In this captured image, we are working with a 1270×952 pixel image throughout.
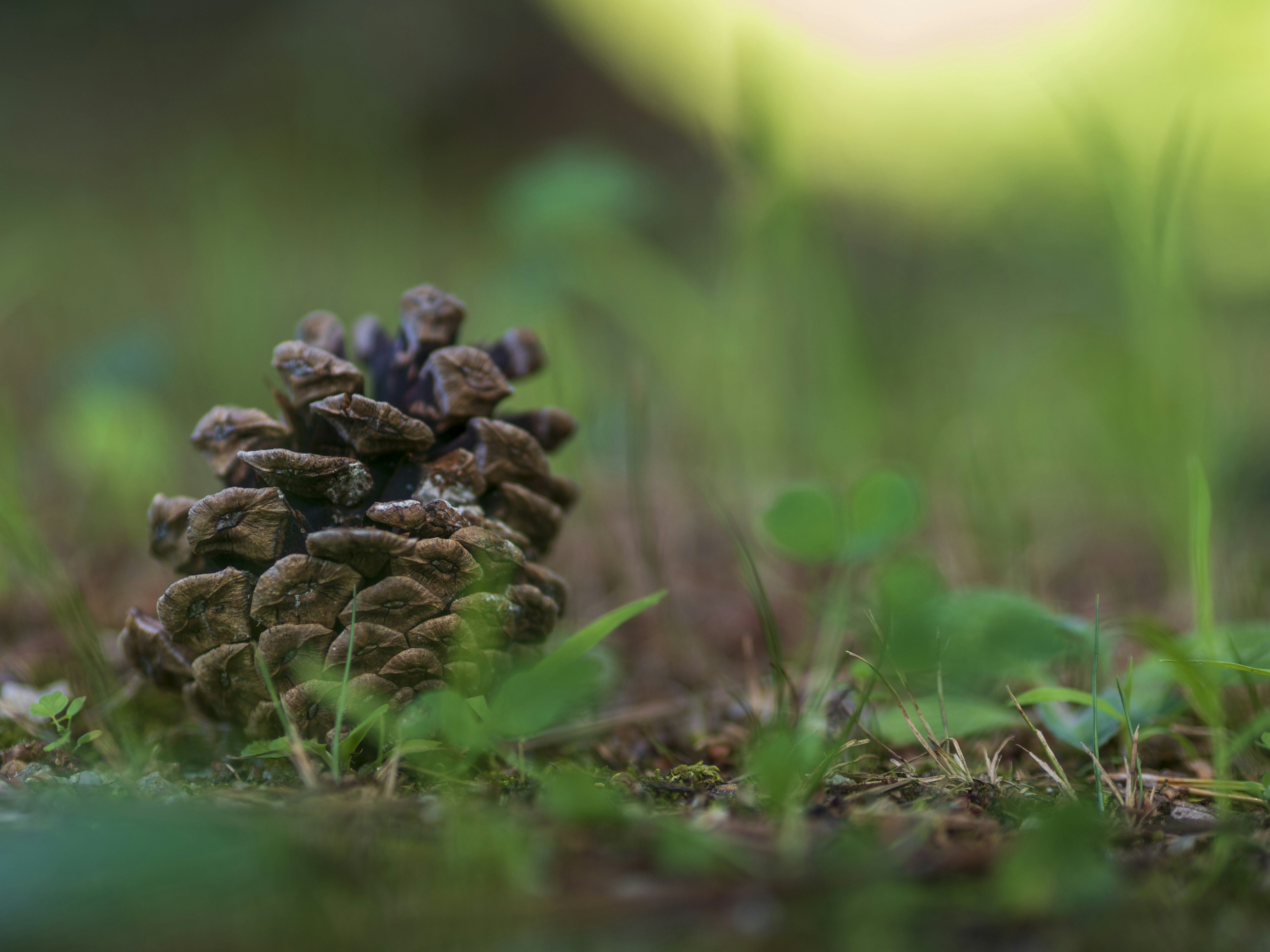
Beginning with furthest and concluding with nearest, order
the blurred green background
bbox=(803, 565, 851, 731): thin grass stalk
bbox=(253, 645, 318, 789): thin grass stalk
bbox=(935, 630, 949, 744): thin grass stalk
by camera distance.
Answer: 1. the blurred green background
2. bbox=(803, 565, 851, 731): thin grass stalk
3. bbox=(935, 630, 949, 744): thin grass stalk
4. bbox=(253, 645, 318, 789): thin grass stalk

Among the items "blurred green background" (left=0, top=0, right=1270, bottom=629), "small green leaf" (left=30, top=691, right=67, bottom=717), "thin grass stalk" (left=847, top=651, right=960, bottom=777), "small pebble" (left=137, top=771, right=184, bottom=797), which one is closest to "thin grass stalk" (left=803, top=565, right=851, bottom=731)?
"thin grass stalk" (left=847, top=651, right=960, bottom=777)

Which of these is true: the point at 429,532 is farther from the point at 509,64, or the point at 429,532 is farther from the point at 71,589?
the point at 509,64

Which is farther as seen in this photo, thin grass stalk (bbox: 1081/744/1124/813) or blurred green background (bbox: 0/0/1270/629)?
blurred green background (bbox: 0/0/1270/629)

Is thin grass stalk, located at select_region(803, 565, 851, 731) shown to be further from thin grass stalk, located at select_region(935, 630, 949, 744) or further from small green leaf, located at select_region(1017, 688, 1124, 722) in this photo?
small green leaf, located at select_region(1017, 688, 1124, 722)

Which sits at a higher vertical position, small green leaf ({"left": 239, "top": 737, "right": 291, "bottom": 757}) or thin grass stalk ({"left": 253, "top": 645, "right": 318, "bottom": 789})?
thin grass stalk ({"left": 253, "top": 645, "right": 318, "bottom": 789})

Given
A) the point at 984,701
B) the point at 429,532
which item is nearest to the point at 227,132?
the point at 429,532

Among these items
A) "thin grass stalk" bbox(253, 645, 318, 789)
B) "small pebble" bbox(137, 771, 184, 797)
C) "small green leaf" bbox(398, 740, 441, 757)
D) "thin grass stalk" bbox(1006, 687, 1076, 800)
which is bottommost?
"thin grass stalk" bbox(1006, 687, 1076, 800)

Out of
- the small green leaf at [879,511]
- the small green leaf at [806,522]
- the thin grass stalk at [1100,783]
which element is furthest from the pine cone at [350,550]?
the thin grass stalk at [1100,783]
